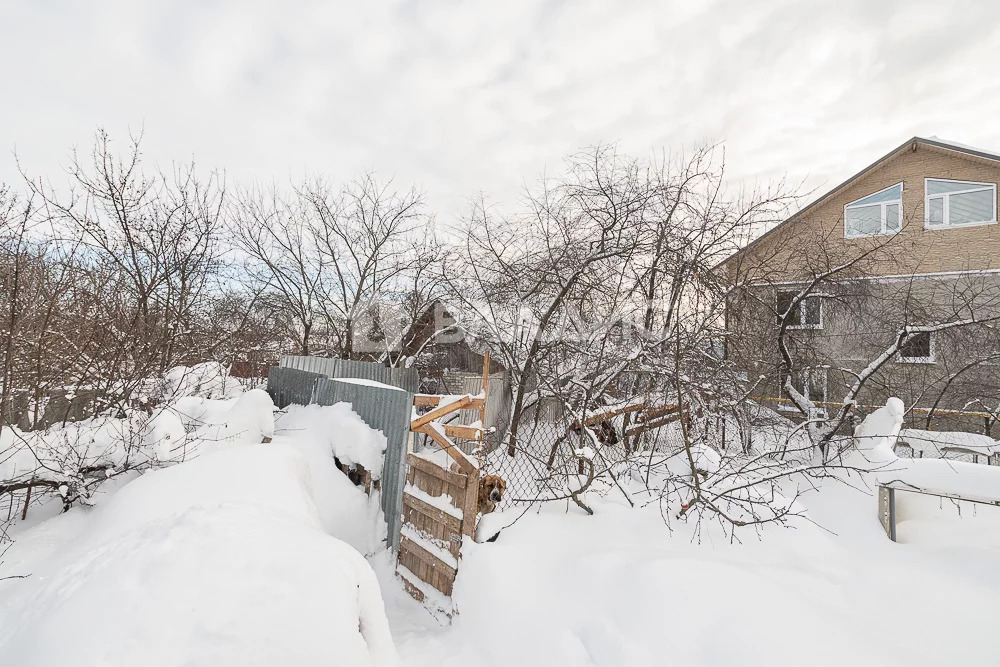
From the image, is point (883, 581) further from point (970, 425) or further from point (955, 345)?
point (970, 425)

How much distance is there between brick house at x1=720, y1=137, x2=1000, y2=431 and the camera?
23.3ft

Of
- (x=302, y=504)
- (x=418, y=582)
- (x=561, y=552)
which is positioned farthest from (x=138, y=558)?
(x=418, y=582)

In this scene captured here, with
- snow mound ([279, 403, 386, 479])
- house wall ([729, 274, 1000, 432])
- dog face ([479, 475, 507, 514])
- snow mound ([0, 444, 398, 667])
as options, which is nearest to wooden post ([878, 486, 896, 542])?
house wall ([729, 274, 1000, 432])

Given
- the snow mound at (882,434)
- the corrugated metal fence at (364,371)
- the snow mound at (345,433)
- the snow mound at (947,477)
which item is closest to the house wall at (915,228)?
the snow mound at (882,434)

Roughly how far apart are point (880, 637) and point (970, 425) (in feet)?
31.6

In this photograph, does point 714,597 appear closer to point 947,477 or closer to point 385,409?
point 947,477

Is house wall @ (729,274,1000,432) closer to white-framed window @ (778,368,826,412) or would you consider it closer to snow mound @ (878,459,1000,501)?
white-framed window @ (778,368,826,412)

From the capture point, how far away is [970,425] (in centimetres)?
873

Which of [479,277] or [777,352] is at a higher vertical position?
[479,277]

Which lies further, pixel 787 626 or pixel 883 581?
pixel 883 581

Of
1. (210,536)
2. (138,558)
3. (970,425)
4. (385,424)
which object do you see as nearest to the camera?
(138,558)

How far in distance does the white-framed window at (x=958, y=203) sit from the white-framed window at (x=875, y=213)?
553mm

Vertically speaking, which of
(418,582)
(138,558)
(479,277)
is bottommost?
(418,582)

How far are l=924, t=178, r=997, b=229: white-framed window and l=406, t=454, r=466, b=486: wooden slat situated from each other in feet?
45.1
